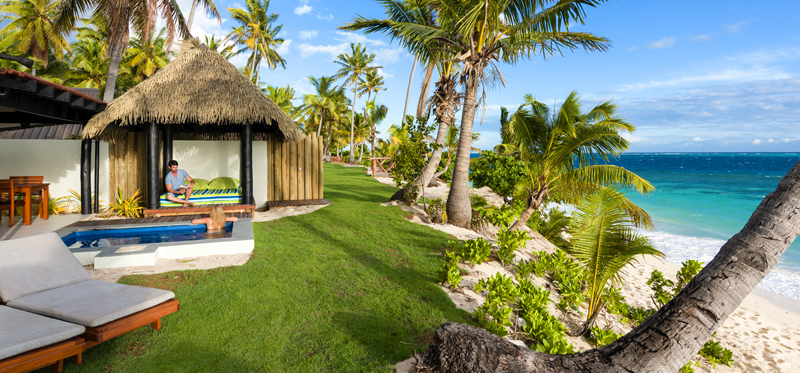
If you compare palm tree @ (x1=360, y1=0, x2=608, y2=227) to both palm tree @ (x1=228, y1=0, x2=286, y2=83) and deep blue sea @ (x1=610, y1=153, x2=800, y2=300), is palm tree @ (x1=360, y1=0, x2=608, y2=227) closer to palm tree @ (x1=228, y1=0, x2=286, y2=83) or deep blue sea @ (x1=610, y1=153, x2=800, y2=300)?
deep blue sea @ (x1=610, y1=153, x2=800, y2=300)

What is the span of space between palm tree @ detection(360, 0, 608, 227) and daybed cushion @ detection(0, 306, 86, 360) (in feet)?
22.2

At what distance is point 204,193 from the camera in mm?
8789

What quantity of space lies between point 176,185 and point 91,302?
19.6 ft

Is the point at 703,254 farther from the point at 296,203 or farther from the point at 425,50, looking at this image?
the point at 296,203

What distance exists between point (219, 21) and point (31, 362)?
1884 centimetres

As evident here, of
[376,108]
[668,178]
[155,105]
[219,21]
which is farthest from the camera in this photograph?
[668,178]

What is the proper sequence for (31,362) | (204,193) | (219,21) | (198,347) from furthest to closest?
(219,21), (204,193), (198,347), (31,362)

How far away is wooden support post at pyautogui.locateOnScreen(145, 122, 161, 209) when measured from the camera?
8167mm

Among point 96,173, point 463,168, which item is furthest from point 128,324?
point 96,173

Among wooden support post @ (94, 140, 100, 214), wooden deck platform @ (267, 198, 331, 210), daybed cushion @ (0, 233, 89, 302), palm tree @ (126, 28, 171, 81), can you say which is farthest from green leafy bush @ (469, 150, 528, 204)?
palm tree @ (126, 28, 171, 81)

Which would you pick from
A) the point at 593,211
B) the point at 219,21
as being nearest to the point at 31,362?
the point at 593,211

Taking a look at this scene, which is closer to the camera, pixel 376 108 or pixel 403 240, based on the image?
pixel 403 240

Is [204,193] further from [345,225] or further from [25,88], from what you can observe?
[25,88]

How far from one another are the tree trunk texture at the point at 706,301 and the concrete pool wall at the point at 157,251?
15.1ft
